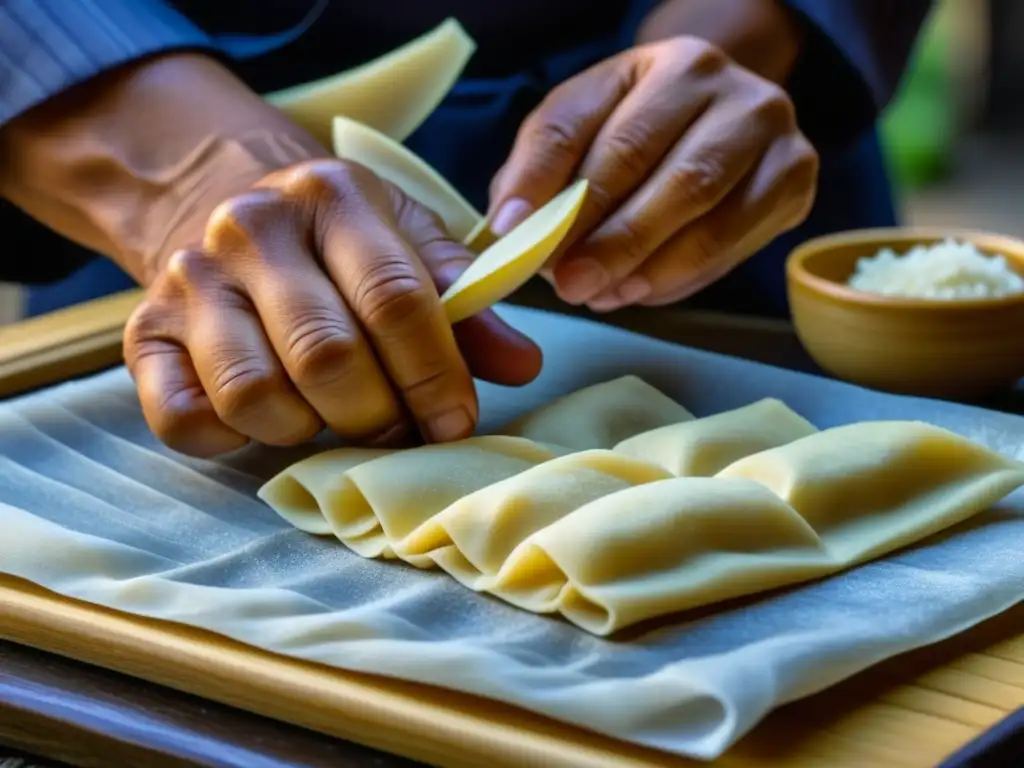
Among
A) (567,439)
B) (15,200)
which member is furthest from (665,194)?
(15,200)

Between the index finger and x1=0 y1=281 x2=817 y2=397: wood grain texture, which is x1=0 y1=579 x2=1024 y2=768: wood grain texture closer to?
the index finger

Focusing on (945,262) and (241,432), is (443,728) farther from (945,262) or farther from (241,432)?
(945,262)

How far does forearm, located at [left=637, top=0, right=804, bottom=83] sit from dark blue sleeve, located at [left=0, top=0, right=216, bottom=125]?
0.50 m

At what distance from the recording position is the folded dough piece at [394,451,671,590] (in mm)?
769

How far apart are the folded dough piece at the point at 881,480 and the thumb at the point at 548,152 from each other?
0.32 meters

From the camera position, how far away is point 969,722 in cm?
64

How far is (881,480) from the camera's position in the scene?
0.84 meters

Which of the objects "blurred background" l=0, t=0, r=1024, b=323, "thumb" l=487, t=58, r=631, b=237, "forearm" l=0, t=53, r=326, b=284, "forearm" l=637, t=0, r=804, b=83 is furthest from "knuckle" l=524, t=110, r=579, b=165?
"blurred background" l=0, t=0, r=1024, b=323

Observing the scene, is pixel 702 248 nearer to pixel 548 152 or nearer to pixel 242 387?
pixel 548 152

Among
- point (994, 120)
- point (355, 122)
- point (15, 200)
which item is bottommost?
point (994, 120)

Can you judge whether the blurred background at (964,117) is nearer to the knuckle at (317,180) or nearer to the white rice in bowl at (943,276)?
the white rice in bowl at (943,276)

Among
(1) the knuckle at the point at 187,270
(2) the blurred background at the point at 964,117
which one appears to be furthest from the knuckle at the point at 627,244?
(2) the blurred background at the point at 964,117

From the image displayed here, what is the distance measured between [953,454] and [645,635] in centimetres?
29

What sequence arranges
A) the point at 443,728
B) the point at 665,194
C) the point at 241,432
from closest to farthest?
the point at 443,728 → the point at 241,432 → the point at 665,194
